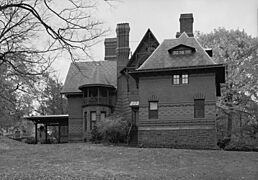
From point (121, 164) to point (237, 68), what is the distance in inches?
999

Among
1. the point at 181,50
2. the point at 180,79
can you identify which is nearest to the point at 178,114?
the point at 180,79

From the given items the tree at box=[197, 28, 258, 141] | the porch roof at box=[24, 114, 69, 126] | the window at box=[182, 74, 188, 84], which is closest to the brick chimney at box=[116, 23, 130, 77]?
the window at box=[182, 74, 188, 84]

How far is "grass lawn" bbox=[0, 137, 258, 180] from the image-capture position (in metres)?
15.7

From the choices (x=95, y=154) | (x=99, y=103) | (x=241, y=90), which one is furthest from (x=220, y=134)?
(x=95, y=154)

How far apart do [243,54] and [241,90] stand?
397cm

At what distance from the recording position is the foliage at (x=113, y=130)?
Result: 102 ft

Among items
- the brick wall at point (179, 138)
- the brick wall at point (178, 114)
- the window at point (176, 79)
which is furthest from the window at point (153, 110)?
the window at point (176, 79)

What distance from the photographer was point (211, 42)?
43.4 m

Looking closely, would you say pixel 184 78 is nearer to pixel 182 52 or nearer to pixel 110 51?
pixel 182 52

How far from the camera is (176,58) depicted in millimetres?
30312

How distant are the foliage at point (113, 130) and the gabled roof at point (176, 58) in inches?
193

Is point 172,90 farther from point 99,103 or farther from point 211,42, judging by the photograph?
point 211,42

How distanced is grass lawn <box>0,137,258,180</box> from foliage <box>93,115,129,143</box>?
592 centimetres

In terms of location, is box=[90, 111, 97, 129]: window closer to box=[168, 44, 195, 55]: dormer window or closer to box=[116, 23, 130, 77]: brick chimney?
box=[116, 23, 130, 77]: brick chimney
